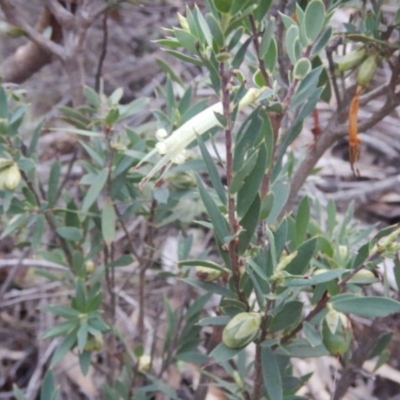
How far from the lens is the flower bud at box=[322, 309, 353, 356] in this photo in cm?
63

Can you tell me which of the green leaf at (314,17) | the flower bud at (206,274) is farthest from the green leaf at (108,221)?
the green leaf at (314,17)

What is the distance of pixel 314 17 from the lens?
0.57 meters

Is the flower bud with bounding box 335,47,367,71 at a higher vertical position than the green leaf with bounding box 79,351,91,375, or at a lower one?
higher

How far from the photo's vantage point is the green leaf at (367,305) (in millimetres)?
571

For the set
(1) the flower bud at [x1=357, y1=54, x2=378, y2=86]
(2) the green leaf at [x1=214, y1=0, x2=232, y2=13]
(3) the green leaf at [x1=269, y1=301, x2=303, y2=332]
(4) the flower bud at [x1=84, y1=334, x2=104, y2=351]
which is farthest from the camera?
(4) the flower bud at [x1=84, y1=334, x2=104, y2=351]

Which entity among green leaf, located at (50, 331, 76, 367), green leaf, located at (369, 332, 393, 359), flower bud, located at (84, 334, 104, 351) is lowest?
Result: green leaf, located at (369, 332, 393, 359)

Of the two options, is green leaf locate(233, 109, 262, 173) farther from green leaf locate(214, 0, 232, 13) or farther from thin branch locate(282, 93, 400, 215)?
thin branch locate(282, 93, 400, 215)

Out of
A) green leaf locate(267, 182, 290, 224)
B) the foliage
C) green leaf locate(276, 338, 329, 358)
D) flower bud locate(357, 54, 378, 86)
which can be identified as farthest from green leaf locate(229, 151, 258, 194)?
flower bud locate(357, 54, 378, 86)

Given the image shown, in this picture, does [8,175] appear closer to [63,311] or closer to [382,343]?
[63,311]

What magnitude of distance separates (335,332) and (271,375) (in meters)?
0.08

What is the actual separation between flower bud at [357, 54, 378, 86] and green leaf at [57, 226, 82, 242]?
47 cm

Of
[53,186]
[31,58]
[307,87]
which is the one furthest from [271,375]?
[31,58]

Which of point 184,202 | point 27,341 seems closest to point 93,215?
point 184,202

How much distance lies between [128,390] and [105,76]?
5.12 ft
